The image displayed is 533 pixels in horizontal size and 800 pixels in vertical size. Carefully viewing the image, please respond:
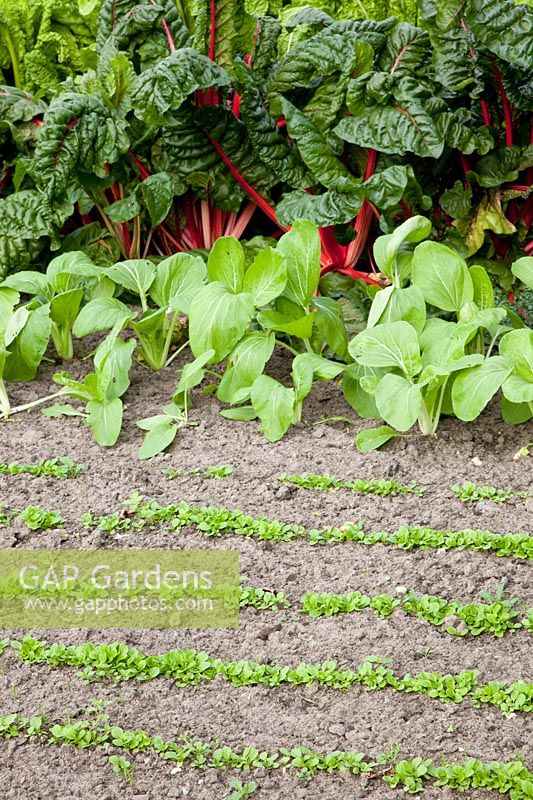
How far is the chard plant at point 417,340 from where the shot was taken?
3.09 m

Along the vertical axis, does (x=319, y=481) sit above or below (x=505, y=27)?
below

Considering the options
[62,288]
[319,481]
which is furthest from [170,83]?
[319,481]

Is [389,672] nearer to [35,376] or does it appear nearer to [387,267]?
[387,267]

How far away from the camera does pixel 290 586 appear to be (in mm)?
2615

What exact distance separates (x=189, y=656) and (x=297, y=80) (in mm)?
2489

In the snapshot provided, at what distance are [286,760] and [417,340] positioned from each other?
1544 mm

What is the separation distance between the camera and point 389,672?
227 cm

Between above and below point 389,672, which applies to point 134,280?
above

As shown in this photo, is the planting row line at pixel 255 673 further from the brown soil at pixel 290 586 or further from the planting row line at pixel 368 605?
the planting row line at pixel 368 605

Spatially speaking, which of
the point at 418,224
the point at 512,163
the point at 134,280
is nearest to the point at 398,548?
the point at 418,224

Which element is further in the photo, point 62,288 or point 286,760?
point 62,288

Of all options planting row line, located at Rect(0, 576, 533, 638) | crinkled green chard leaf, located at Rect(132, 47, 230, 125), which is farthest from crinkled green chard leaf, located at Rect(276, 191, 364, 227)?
planting row line, located at Rect(0, 576, 533, 638)

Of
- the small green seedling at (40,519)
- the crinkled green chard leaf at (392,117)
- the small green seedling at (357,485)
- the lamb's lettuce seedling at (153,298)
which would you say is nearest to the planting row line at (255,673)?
the small green seedling at (40,519)

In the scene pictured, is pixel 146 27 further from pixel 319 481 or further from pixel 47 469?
pixel 319 481
